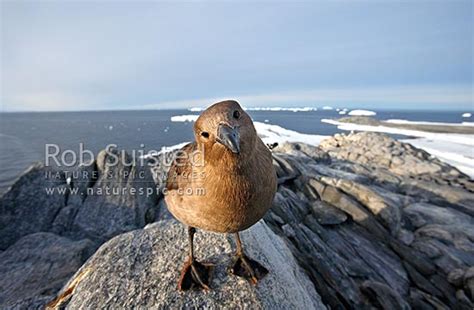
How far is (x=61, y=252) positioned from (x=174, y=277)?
4.75 m

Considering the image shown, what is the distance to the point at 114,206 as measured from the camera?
400 inches

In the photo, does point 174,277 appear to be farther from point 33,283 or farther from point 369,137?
point 369,137

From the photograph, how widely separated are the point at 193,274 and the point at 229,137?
8.38 ft

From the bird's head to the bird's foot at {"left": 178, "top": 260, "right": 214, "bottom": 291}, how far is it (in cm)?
217

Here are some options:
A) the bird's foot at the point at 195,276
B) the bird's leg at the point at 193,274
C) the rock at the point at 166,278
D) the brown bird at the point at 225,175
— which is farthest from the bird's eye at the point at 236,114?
the rock at the point at 166,278

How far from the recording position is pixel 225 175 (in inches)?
114

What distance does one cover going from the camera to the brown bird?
8.87 feet

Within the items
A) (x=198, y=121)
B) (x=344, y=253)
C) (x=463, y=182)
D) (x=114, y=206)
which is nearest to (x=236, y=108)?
(x=198, y=121)

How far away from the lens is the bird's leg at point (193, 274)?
396 cm

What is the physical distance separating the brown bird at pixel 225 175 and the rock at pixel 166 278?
4.19 ft

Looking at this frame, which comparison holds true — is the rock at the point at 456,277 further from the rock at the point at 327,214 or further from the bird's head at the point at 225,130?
the bird's head at the point at 225,130

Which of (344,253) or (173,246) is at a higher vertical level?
(173,246)

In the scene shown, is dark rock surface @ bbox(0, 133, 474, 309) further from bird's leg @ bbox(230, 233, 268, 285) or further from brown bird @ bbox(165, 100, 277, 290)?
brown bird @ bbox(165, 100, 277, 290)

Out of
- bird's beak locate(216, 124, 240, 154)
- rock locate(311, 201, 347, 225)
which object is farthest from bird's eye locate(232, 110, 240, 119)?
rock locate(311, 201, 347, 225)
